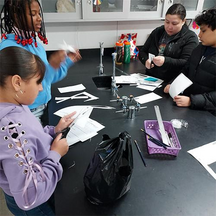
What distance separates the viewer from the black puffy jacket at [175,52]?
69.1 inches

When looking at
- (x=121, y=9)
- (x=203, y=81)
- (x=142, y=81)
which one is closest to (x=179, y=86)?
(x=203, y=81)

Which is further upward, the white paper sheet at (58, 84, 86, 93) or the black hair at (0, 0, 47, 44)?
the black hair at (0, 0, 47, 44)

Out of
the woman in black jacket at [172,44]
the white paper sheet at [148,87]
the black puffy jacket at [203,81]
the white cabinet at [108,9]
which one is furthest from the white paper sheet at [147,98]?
the white cabinet at [108,9]

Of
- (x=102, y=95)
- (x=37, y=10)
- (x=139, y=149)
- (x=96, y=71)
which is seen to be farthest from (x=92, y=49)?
(x=139, y=149)

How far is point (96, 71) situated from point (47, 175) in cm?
152

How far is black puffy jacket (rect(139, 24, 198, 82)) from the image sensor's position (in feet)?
5.76

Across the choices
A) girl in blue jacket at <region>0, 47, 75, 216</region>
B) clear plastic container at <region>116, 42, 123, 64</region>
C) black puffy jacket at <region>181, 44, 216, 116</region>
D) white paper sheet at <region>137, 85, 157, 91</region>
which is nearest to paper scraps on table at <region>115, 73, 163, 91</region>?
white paper sheet at <region>137, 85, 157, 91</region>

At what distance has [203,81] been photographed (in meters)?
1.43

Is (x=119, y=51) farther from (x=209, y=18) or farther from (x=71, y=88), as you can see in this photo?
(x=209, y=18)

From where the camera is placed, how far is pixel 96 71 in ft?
6.77

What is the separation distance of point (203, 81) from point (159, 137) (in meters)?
0.66

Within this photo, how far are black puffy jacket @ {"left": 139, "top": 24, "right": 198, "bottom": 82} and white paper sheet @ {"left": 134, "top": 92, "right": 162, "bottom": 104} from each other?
1.32ft

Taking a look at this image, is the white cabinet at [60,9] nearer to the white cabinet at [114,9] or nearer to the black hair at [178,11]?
the white cabinet at [114,9]

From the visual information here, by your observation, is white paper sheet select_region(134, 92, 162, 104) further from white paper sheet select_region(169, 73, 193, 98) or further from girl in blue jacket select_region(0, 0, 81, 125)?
girl in blue jacket select_region(0, 0, 81, 125)
